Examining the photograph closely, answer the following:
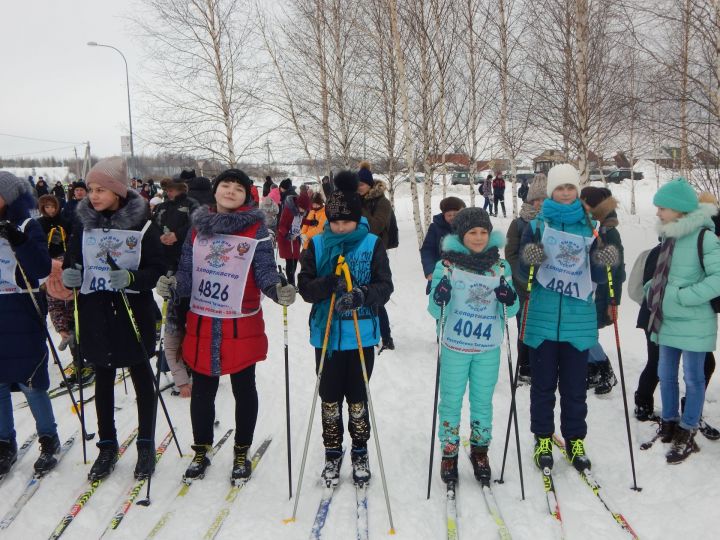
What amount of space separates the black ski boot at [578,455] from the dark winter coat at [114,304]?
313cm

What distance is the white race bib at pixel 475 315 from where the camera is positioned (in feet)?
10.6

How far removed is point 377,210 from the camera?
6211mm

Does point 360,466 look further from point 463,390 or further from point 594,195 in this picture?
point 594,195

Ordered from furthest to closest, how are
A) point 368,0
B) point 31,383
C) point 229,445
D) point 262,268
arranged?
point 368,0
point 229,445
point 31,383
point 262,268

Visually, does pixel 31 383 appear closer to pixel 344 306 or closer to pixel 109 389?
pixel 109 389

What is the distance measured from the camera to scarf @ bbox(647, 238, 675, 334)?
11.6 feet

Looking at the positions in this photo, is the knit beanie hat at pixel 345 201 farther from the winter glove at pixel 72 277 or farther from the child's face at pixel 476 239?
the winter glove at pixel 72 277

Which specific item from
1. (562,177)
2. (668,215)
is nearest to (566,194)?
(562,177)

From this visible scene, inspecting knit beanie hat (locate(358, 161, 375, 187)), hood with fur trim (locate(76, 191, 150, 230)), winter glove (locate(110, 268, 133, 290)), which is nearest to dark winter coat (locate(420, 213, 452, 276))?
Result: knit beanie hat (locate(358, 161, 375, 187))

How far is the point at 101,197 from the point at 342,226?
1593 millimetres

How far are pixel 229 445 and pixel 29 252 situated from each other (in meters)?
2.03

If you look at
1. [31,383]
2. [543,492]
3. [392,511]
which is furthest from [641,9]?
[31,383]

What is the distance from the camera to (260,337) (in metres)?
3.30

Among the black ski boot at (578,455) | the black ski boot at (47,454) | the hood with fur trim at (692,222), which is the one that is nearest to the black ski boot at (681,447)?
the black ski boot at (578,455)
